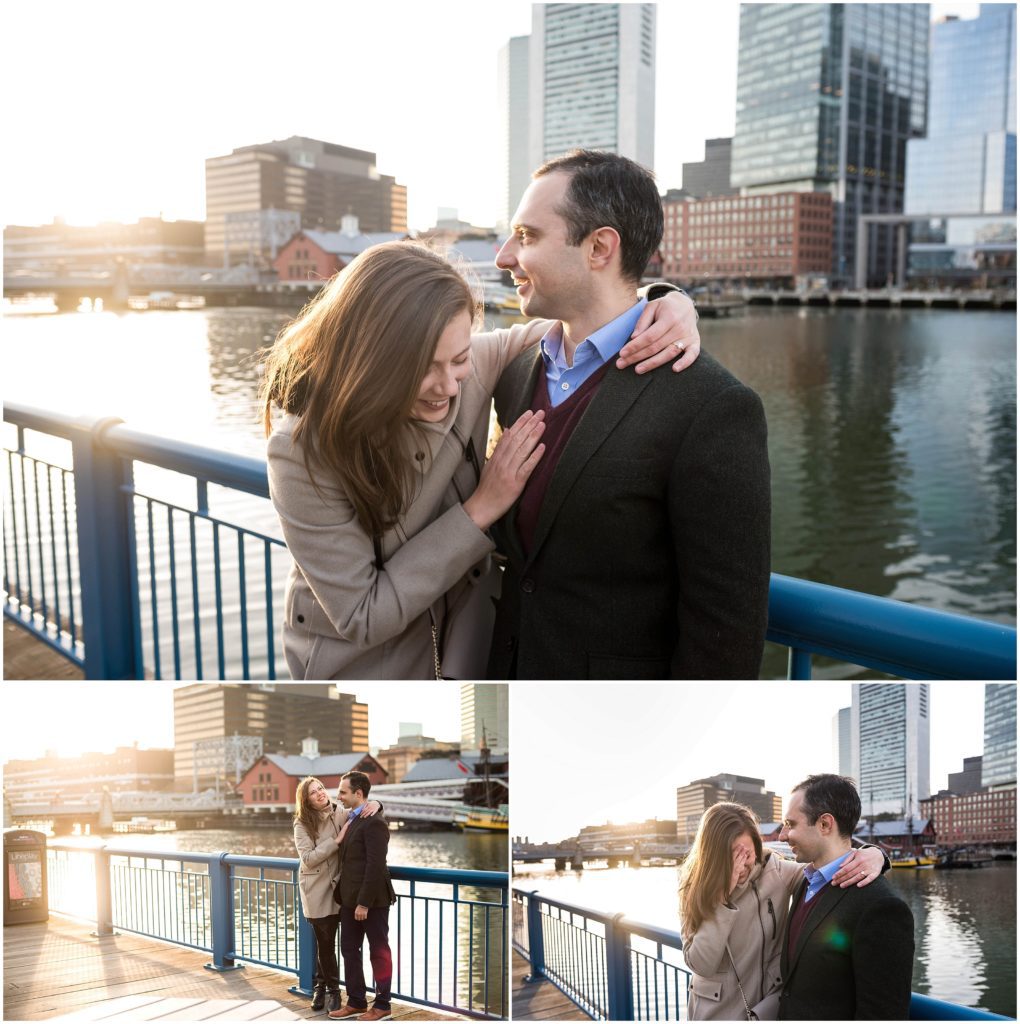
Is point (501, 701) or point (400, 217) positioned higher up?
point (400, 217)

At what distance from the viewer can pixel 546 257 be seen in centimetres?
170

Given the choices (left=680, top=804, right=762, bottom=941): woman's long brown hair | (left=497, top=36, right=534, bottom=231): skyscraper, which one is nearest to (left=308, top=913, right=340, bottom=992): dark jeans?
(left=680, top=804, right=762, bottom=941): woman's long brown hair

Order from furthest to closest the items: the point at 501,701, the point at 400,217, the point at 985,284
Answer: the point at 985,284 < the point at 400,217 < the point at 501,701

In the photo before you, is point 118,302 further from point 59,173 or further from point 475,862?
point 475,862

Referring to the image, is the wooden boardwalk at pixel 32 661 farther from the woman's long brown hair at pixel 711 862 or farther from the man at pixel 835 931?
the man at pixel 835 931

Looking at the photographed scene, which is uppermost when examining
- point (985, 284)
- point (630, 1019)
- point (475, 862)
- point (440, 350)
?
point (985, 284)

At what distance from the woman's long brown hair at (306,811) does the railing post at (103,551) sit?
1.21 meters

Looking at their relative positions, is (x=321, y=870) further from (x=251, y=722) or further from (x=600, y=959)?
(x=600, y=959)

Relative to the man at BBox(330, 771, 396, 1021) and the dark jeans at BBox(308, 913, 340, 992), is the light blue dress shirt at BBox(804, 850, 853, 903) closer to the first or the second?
the man at BBox(330, 771, 396, 1021)

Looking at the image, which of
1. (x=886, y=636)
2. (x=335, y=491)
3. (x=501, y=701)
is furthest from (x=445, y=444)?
(x=886, y=636)

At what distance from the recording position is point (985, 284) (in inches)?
2344

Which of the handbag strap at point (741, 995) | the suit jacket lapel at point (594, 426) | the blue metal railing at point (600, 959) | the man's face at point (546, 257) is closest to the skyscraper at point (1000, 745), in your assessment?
the handbag strap at point (741, 995)

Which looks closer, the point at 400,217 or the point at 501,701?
the point at 501,701

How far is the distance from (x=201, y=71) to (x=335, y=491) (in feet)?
5.24
